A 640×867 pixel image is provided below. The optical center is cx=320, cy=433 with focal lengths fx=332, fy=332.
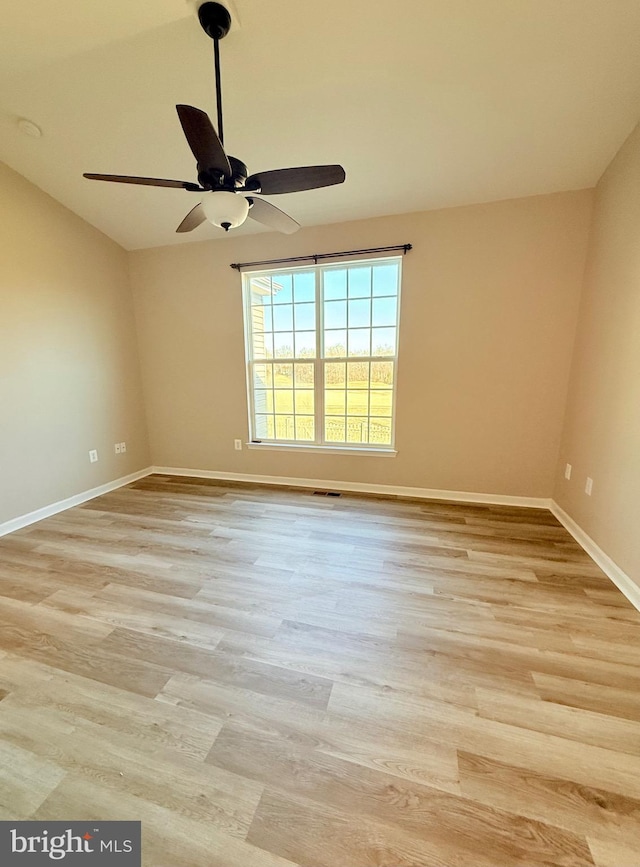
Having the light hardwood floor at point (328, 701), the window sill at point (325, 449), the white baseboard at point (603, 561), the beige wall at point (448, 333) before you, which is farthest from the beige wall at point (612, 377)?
the window sill at point (325, 449)

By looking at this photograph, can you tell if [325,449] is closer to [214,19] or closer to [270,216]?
[270,216]

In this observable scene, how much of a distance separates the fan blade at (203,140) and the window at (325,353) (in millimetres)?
1958

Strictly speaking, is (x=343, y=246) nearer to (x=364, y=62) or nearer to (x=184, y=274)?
(x=364, y=62)

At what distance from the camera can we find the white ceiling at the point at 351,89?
166 centimetres

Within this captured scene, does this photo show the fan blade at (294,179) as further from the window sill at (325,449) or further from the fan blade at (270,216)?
the window sill at (325,449)

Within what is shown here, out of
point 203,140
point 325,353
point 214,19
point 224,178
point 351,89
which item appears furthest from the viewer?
point 325,353

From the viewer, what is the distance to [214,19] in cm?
160

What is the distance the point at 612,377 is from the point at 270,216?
2418 millimetres

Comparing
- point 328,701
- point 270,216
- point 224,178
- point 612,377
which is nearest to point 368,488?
point 612,377

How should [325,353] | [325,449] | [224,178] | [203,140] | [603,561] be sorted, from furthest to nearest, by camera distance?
[325,449], [325,353], [603,561], [224,178], [203,140]

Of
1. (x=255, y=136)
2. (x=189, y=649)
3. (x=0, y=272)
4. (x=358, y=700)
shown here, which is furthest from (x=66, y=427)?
(x=358, y=700)

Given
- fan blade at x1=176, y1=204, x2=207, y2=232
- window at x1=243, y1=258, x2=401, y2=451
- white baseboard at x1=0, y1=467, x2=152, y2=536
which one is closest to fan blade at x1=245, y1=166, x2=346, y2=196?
fan blade at x1=176, y1=204, x2=207, y2=232

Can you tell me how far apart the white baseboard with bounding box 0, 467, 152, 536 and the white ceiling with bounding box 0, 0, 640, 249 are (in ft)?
9.17

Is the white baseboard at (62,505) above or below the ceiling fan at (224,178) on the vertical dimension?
below
